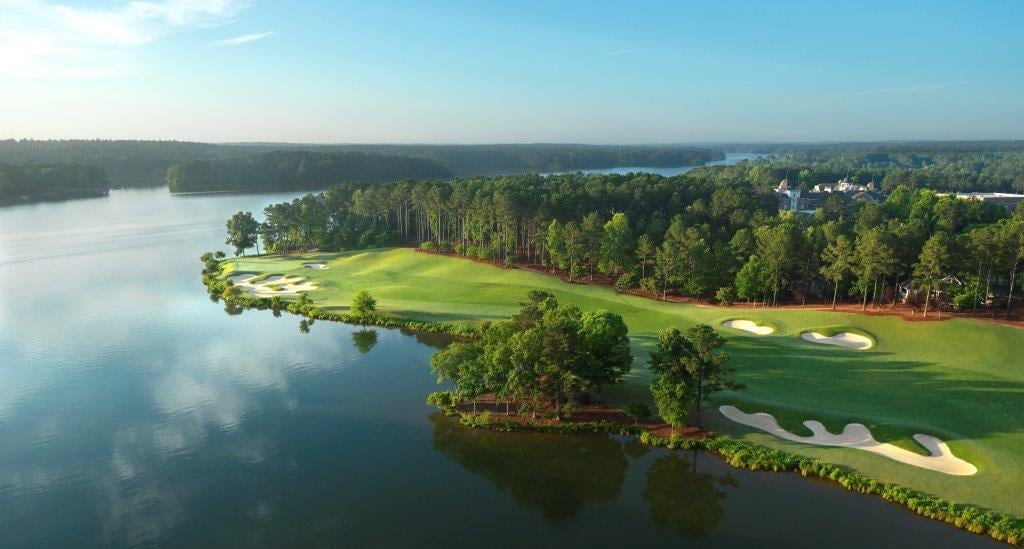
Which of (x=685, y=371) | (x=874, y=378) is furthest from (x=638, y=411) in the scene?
(x=874, y=378)

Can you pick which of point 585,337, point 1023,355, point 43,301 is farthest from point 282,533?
point 43,301

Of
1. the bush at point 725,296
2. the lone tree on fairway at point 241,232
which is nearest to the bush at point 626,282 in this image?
the bush at point 725,296

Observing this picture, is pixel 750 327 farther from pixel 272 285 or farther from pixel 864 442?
pixel 272 285

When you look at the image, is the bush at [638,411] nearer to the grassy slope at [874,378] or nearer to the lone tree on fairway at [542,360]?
the lone tree on fairway at [542,360]

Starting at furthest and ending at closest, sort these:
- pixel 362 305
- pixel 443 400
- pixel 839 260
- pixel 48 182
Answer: pixel 48 182, pixel 362 305, pixel 839 260, pixel 443 400

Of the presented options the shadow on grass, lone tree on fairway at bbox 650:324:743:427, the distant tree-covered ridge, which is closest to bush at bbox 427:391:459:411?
lone tree on fairway at bbox 650:324:743:427

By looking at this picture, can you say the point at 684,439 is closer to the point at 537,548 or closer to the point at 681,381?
the point at 681,381

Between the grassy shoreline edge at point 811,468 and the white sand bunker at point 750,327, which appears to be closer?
the grassy shoreline edge at point 811,468
